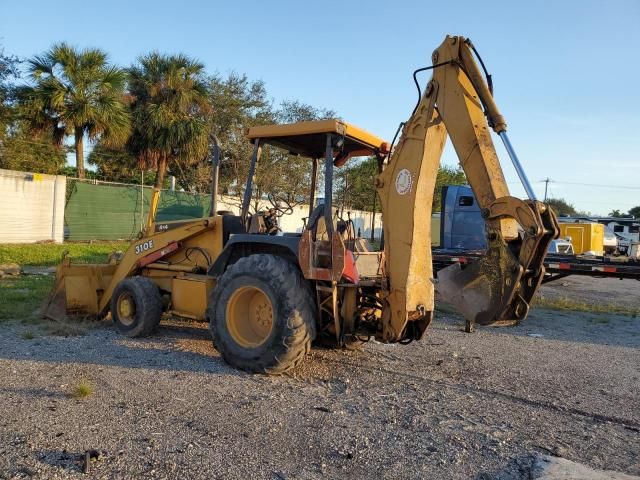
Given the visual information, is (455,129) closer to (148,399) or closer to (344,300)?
(344,300)

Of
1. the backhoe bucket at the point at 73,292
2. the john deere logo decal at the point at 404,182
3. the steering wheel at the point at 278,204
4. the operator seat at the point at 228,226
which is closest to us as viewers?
the john deere logo decal at the point at 404,182

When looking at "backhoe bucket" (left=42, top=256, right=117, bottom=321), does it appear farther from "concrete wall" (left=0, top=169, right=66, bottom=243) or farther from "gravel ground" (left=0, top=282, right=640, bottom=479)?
"concrete wall" (left=0, top=169, right=66, bottom=243)

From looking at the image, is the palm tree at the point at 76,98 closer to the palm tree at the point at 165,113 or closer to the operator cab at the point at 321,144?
the palm tree at the point at 165,113

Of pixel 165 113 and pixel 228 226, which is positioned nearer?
pixel 228 226

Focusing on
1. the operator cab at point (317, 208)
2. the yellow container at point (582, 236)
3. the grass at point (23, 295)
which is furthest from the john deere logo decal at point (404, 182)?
the yellow container at point (582, 236)

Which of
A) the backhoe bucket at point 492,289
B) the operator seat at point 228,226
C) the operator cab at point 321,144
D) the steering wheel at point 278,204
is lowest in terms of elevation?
the backhoe bucket at point 492,289

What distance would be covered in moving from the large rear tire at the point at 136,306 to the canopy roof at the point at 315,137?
8.05 ft

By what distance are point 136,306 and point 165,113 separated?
16426 millimetres

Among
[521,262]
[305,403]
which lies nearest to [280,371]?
[305,403]

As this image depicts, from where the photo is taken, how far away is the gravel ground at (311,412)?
3.71m

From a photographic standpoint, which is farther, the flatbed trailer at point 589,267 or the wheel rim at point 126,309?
the flatbed trailer at point 589,267

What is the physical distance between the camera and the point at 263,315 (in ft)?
20.0

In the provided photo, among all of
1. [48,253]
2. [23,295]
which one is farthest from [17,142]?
[23,295]

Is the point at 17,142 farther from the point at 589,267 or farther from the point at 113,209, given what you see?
the point at 589,267
